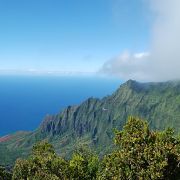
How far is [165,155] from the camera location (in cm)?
4009

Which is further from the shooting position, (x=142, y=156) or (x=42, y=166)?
(x=42, y=166)

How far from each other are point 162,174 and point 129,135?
5407mm

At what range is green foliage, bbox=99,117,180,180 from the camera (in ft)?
128

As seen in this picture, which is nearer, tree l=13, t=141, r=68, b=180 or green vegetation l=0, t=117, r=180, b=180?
green vegetation l=0, t=117, r=180, b=180

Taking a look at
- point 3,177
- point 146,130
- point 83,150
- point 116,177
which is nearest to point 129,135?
point 146,130

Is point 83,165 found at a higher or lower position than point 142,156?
lower

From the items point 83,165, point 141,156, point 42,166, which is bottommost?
point 83,165

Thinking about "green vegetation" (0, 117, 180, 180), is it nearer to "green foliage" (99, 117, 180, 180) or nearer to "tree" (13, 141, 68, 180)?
"green foliage" (99, 117, 180, 180)

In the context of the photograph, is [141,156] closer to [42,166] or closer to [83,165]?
[83,165]

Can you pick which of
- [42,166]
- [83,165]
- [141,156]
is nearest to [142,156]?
[141,156]

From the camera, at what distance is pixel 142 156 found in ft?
130

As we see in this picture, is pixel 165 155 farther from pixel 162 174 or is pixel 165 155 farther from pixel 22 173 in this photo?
pixel 22 173

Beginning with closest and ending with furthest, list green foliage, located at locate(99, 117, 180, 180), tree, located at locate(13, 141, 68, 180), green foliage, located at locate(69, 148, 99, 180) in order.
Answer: green foliage, located at locate(99, 117, 180, 180)
tree, located at locate(13, 141, 68, 180)
green foliage, located at locate(69, 148, 99, 180)

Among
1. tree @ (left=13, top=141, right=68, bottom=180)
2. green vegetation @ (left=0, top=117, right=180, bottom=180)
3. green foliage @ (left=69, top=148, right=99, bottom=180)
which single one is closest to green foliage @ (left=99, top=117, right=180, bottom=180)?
green vegetation @ (left=0, top=117, right=180, bottom=180)
